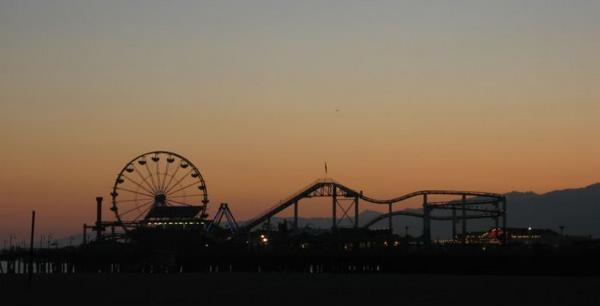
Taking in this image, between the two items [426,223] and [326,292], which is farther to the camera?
[426,223]

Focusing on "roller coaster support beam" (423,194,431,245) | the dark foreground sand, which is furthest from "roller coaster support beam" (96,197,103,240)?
the dark foreground sand

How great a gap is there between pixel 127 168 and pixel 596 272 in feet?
129

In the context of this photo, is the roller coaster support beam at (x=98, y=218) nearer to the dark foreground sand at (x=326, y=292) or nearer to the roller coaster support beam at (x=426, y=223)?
the roller coaster support beam at (x=426, y=223)

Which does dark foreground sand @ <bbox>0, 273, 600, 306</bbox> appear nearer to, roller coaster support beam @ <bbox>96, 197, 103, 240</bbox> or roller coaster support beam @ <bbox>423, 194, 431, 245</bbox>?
roller coaster support beam @ <bbox>423, 194, 431, 245</bbox>

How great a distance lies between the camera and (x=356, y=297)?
31.8 metres

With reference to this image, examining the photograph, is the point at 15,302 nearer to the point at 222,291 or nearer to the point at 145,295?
the point at 145,295

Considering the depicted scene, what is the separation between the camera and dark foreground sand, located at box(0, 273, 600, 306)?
2966cm

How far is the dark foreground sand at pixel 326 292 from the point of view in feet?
97.3

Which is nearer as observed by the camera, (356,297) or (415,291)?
(356,297)

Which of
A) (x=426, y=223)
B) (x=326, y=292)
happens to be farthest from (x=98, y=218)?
(x=326, y=292)

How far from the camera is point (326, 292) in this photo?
114 feet

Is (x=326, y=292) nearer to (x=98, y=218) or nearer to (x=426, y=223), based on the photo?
(x=426, y=223)

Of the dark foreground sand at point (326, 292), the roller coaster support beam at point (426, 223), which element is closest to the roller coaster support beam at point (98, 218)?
the roller coaster support beam at point (426, 223)

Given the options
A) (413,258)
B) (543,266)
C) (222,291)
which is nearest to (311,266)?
(413,258)
